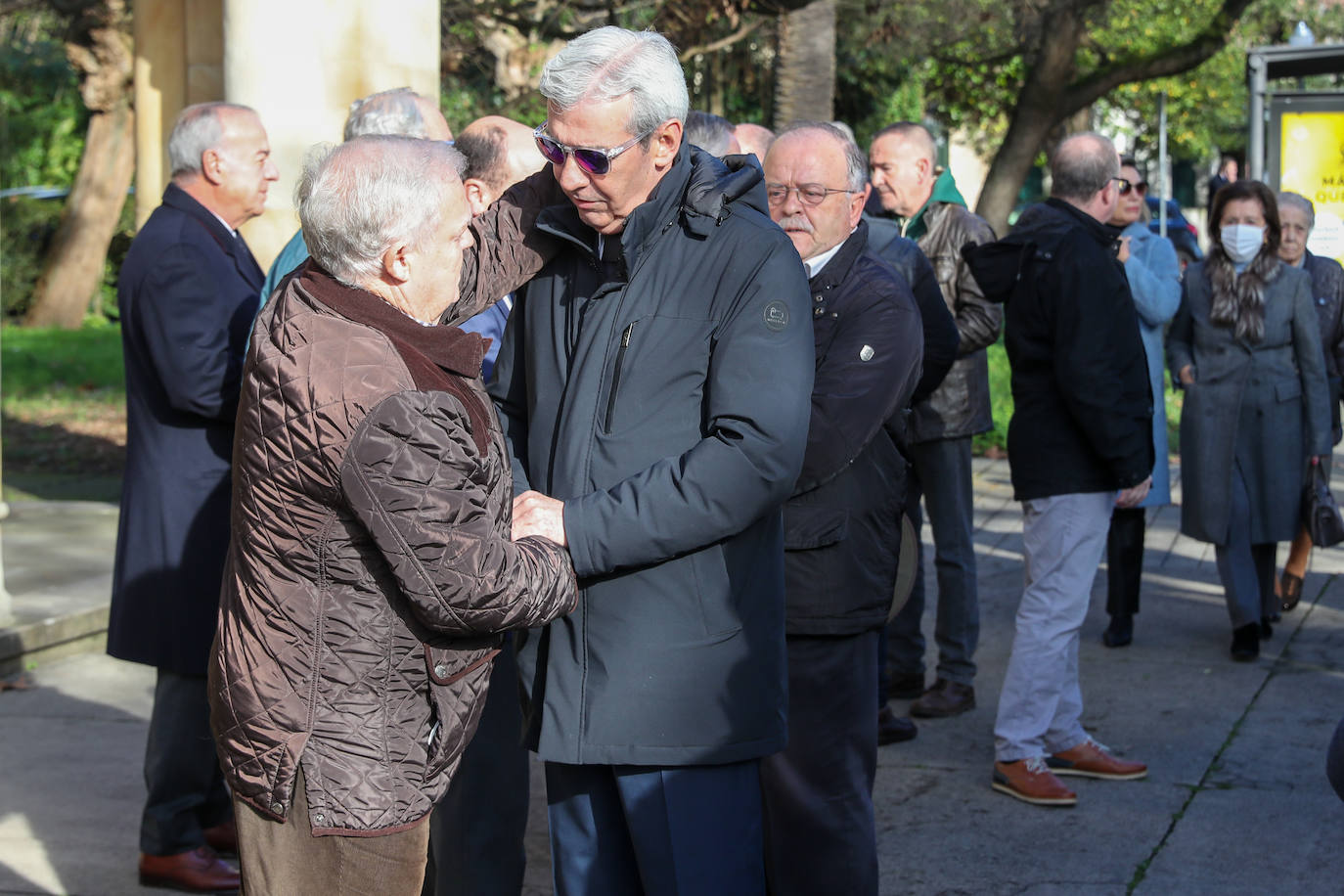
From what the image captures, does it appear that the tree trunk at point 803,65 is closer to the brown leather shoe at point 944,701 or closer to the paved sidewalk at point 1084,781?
the paved sidewalk at point 1084,781

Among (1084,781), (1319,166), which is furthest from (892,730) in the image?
(1319,166)

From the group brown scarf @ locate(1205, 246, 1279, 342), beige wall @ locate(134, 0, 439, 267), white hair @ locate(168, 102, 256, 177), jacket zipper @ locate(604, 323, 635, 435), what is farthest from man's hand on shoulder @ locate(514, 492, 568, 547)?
brown scarf @ locate(1205, 246, 1279, 342)

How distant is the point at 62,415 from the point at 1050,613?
10.8m

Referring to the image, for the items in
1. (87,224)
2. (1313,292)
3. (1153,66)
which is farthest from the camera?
(87,224)

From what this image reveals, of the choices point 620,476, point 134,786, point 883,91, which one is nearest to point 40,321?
point 883,91

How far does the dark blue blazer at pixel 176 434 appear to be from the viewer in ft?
13.4

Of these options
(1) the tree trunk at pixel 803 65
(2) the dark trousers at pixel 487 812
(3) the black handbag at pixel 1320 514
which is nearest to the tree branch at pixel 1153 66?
(1) the tree trunk at pixel 803 65

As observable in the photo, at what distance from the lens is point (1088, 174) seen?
16.0 feet

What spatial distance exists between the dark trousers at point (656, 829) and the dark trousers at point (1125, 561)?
395cm

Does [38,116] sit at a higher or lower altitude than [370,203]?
higher

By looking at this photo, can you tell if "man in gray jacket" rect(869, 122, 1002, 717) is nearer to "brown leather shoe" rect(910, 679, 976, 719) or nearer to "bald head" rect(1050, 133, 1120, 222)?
"brown leather shoe" rect(910, 679, 976, 719)

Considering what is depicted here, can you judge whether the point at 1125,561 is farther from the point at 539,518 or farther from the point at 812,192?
the point at 539,518

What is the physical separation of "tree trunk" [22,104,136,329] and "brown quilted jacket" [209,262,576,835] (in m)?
18.8

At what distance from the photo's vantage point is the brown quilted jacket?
238 centimetres
